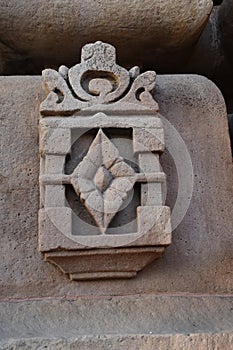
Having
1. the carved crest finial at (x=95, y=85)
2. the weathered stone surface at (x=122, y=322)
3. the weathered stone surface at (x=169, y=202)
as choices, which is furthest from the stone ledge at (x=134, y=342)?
the carved crest finial at (x=95, y=85)

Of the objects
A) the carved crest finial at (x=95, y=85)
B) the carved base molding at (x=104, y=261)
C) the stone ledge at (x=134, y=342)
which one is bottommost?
the stone ledge at (x=134, y=342)

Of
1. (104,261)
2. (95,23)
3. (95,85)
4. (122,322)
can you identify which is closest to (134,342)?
(122,322)

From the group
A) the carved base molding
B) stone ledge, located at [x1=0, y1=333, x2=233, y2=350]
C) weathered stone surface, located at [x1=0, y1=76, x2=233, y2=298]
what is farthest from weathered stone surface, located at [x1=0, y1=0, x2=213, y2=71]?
stone ledge, located at [x1=0, y1=333, x2=233, y2=350]

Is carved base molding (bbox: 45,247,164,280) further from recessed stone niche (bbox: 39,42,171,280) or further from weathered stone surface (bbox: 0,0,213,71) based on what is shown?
weathered stone surface (bbox: 0,0,213,71)

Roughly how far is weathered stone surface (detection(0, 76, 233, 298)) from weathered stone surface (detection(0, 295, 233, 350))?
0.03 metres

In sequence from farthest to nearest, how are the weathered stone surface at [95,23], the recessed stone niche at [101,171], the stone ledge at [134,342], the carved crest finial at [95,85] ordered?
the weathered stone surface at [95,23] → the carved crest finial at [95,85] → the recessed stone niche at [101,171] → the stone ledge at [134,342]

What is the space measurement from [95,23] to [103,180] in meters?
0.47

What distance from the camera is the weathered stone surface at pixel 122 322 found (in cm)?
106

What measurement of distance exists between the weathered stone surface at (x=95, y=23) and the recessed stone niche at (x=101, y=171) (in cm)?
19

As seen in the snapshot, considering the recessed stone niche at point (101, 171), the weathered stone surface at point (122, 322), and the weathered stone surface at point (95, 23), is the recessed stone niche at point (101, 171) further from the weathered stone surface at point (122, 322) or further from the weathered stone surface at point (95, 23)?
the weathered stone surface at point (95, 23)

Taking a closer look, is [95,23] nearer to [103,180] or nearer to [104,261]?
[103,180]

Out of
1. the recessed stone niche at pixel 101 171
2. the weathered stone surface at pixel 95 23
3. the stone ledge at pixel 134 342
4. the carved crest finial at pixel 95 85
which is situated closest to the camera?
the stone ledge at pixel 134 342

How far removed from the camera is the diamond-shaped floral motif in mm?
1149

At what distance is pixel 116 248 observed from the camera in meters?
1.14
